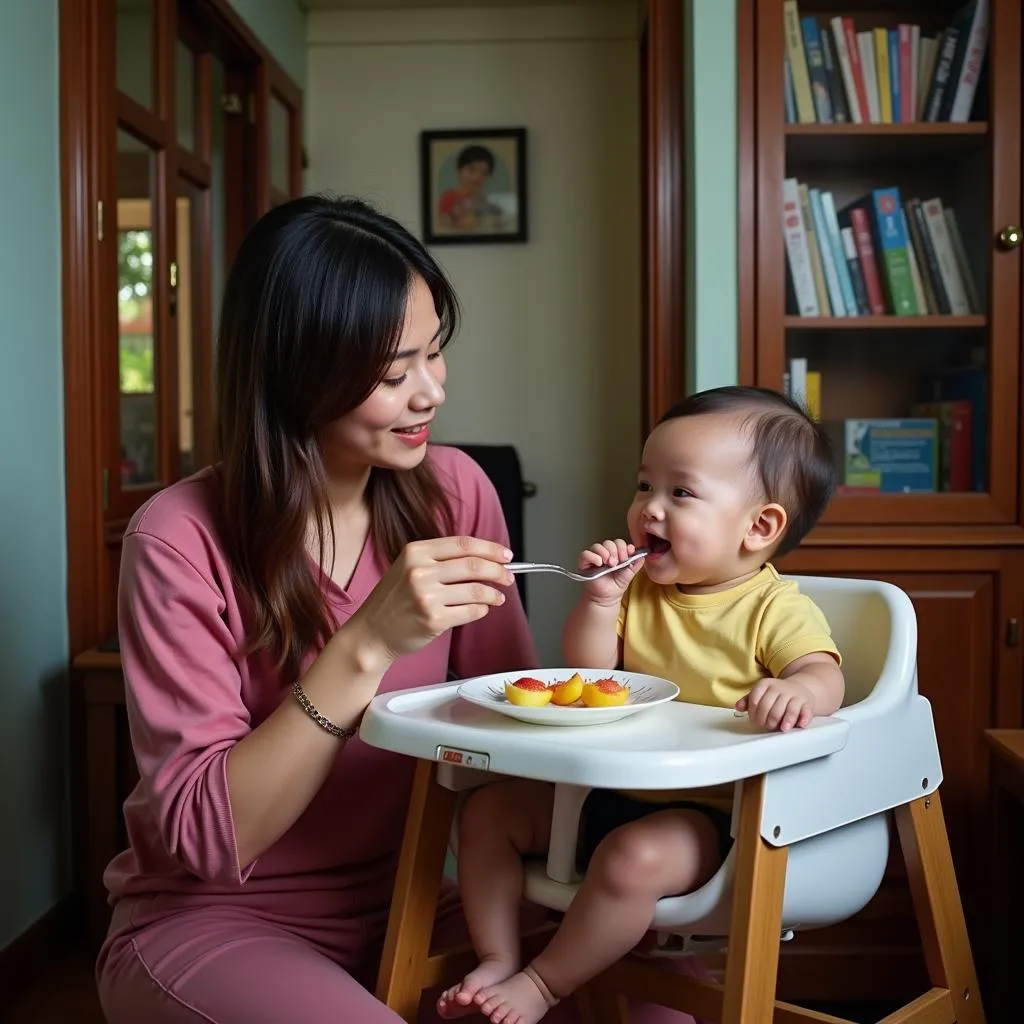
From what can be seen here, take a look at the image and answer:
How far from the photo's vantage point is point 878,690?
119 centimetres

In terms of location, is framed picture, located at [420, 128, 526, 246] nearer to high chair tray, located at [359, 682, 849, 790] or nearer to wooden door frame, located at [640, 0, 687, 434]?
wooden door frame, located at [640, 0, 687, 434]

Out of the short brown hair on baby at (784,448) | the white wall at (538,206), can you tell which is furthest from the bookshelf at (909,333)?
the white wall at (538,206)

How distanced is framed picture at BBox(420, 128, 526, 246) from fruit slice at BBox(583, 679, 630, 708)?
2870mm

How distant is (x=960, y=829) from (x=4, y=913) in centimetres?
170

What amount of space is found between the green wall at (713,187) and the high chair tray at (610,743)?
4.37 ft

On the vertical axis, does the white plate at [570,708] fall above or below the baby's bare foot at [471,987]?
above

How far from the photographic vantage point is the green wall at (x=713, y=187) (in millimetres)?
2332

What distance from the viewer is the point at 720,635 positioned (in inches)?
51.9

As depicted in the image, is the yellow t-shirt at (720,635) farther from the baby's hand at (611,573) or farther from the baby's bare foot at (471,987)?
the baby's bare foot at (471,987)

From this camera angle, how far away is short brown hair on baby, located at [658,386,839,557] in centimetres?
137

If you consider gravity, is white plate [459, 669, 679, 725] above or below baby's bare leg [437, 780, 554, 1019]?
above

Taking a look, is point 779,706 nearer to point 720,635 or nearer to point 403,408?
point 720,635

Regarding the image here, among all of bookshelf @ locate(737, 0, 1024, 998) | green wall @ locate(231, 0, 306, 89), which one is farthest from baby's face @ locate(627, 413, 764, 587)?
green wall @ locate(231, 0, 306, 89)

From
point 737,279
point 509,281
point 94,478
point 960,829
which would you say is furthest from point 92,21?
point 960,829
